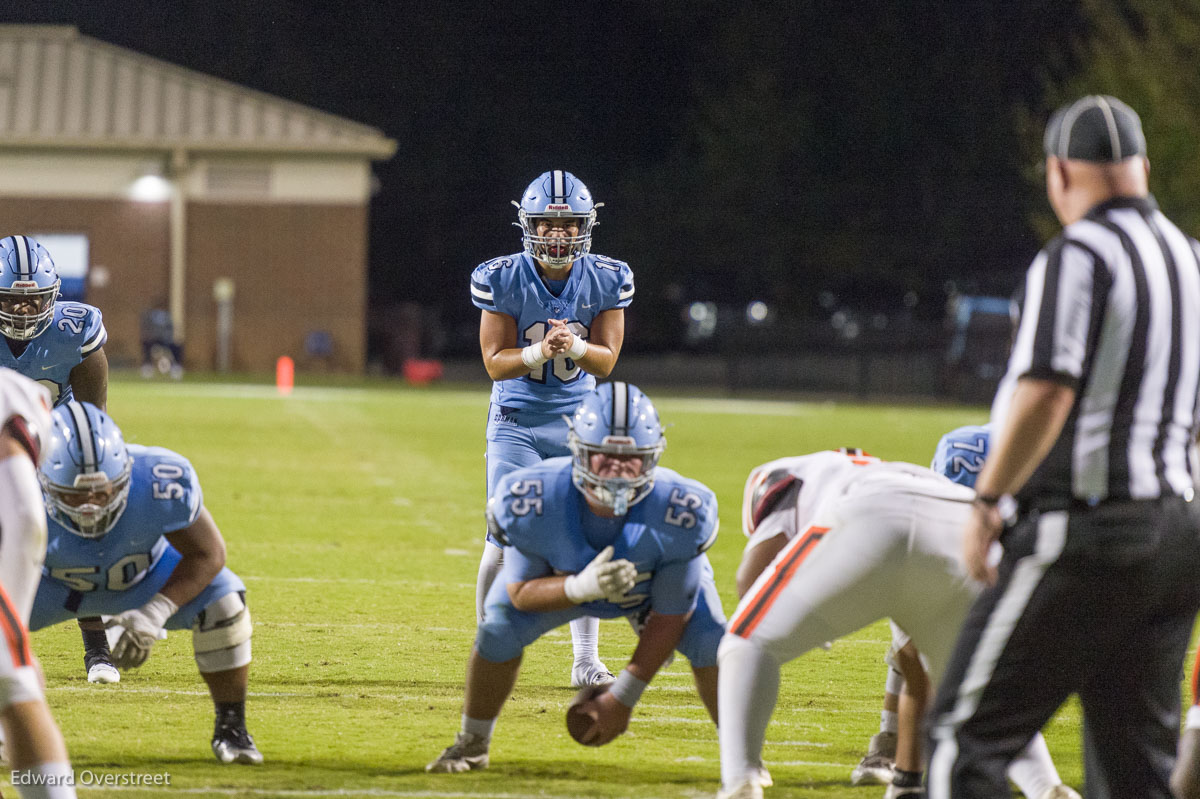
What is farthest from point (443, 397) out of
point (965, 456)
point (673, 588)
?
point (673, 588)

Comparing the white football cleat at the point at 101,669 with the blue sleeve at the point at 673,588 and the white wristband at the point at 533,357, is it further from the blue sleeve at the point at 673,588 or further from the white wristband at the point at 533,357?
the blue sleeve at the point at 673,588

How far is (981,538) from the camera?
3.06m

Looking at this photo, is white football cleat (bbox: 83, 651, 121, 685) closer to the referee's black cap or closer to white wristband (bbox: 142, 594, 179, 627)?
white wristband (bbox: 142, 594, 179, 627)

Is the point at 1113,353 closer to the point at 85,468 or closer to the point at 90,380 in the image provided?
the point at 85,468

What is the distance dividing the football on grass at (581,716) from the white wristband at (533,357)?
1526 millimetres

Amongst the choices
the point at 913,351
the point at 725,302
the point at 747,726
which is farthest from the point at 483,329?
the point at 725,302

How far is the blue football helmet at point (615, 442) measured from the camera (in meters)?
4.06

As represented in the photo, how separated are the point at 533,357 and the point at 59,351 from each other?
177 cm

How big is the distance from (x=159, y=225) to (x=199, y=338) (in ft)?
7.47

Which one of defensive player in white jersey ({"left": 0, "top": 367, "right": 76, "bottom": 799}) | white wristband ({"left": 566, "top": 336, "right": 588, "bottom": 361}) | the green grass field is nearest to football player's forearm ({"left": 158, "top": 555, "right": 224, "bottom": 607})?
the green grass field

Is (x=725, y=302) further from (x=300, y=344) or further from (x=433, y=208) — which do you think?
(x=300, y=344)

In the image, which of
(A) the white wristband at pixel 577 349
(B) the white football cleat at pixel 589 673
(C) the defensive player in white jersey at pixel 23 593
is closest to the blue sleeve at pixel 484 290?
(A) the white wristband at pixel 577 349

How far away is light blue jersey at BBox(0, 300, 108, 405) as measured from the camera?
5.62 m

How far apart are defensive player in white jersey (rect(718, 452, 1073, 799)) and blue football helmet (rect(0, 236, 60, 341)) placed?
3055 mm
